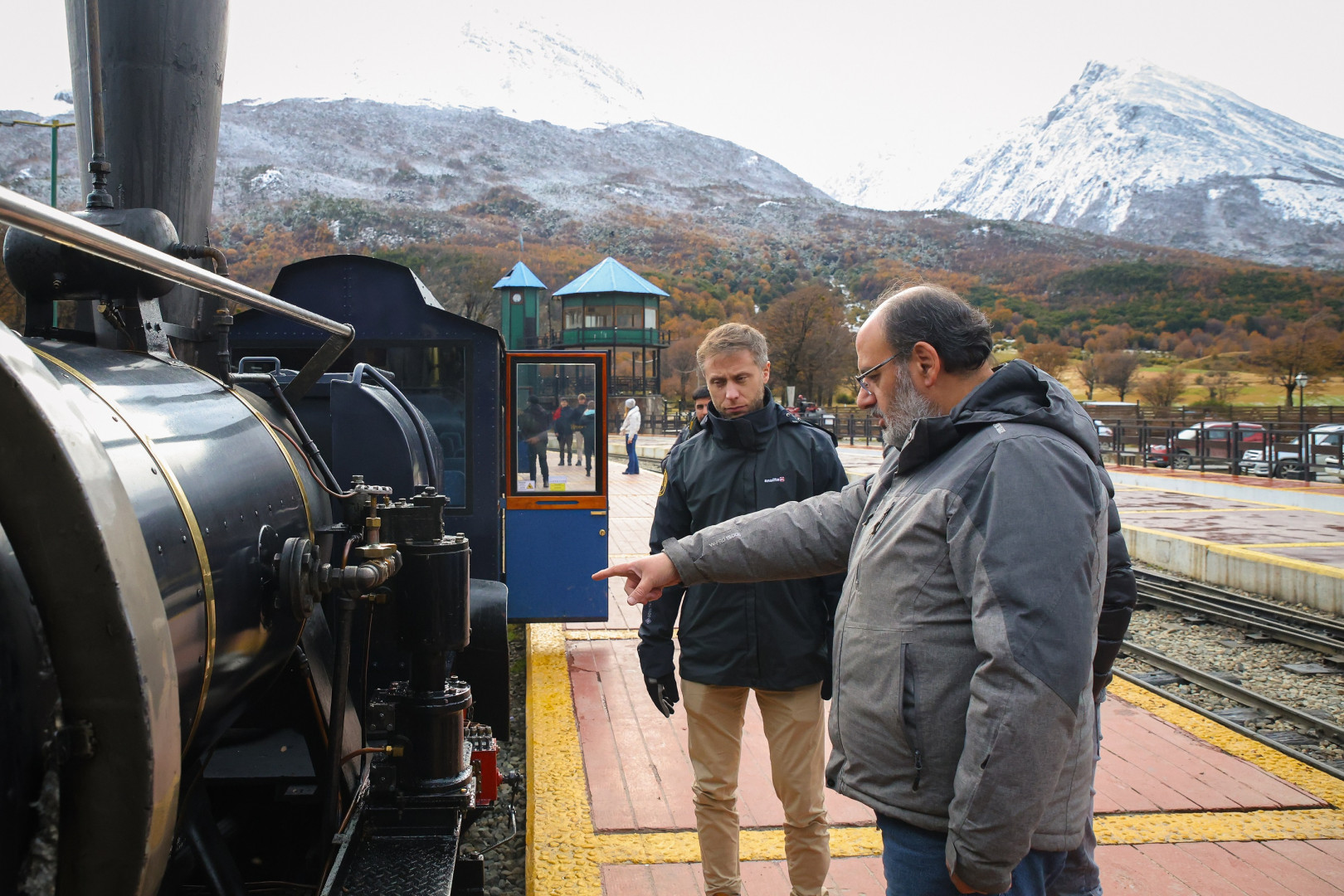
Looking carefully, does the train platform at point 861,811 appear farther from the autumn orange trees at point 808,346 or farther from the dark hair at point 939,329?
the autumn orange trees at point 808,346

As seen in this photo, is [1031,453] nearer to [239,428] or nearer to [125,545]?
[125,545]

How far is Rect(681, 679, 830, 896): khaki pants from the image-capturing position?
→ 118 inches

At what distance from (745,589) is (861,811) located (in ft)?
4.96

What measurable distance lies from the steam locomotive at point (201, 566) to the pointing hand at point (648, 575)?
1.54ft

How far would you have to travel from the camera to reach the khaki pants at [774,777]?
9.82ft

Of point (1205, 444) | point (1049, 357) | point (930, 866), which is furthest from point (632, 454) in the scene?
point (1049, 357)

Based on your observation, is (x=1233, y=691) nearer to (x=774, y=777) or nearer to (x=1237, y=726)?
(x=1237, y=726)

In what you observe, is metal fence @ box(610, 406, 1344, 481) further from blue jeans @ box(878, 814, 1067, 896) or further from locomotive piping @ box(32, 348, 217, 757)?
locomotive piping @ box(32, 348, 217, 757)

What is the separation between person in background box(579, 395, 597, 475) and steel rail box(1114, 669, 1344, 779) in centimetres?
360

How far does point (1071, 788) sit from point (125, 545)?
1.63 m

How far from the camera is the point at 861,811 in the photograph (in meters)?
4.00

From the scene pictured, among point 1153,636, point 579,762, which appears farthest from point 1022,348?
point 579,762

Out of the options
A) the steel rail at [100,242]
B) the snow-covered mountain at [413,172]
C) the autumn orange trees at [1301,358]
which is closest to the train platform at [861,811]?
the steel rail at [100,242]

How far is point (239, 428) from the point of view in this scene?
223 cm
